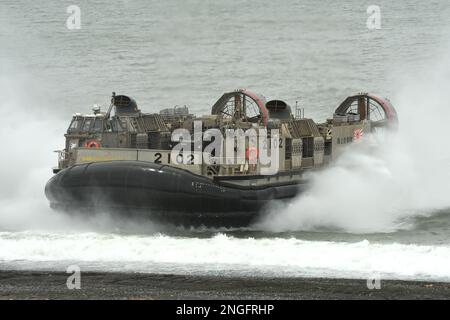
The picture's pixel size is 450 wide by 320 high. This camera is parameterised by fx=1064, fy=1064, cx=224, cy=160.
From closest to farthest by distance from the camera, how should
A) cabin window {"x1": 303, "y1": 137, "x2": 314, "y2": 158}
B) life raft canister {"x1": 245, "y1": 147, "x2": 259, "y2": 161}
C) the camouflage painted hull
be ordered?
the camouflage painted hull, life raft canister {"x1": 245, "y1": 147, "x2": 259, "y2": 161}, cabin window {"x1": 303, "y1": 137, "x2": 314, "y2": 158}

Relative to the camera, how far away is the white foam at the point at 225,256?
17.8 m

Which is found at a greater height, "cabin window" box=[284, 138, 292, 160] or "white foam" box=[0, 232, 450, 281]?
"cabin window" box=[284, 138, 292, 160]

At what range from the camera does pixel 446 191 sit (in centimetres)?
2775

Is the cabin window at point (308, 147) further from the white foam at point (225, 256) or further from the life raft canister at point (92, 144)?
the life raft canister at point (92, 144)

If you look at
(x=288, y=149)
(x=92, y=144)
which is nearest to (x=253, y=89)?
(x=288, y=149)

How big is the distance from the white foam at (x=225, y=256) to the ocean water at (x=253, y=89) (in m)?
0.04

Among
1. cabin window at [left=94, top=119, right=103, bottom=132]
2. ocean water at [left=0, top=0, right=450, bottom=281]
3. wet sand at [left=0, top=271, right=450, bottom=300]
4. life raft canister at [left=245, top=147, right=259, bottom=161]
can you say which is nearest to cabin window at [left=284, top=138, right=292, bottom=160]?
ocean water at [left=0, top=0, right=450, bottom=281]

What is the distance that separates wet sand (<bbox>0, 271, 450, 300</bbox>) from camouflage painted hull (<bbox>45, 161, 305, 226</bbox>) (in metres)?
4.15

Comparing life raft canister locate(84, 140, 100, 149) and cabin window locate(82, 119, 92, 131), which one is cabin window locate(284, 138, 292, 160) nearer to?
life raft canister locate(84, 140, 100, 149)

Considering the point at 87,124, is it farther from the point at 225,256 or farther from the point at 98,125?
the point at 225,256

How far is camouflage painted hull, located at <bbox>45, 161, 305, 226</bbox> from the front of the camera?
2161 cm

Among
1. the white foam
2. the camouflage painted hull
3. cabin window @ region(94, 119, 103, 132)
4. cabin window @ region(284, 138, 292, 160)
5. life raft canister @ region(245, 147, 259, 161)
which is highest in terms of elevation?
cabin window @ region(94, 119, 103, 132)
